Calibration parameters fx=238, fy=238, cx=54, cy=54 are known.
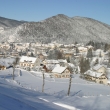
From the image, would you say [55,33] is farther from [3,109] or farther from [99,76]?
[3,109]

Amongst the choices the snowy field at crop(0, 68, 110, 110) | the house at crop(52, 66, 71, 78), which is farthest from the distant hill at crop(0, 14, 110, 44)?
the snowy field at crop(0, 68, 110, 110)

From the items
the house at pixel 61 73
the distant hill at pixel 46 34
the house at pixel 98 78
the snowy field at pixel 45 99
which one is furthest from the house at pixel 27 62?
the distant hill at pixel 46 34

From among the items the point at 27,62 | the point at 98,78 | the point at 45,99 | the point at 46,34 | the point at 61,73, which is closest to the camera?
the point at 45,99

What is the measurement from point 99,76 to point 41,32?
14257cm

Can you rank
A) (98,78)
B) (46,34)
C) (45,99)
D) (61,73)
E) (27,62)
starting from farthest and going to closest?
(46,34)
(27,62)
(61,73)
(98,78)
(45,99)

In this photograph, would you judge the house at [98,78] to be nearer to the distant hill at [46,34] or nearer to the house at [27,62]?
the house at [27,62]

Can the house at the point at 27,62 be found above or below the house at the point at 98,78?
above

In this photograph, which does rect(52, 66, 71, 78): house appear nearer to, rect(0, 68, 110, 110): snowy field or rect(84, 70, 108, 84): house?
rect(84, 70, 108, 84): house

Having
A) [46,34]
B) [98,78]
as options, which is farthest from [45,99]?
[46,34]

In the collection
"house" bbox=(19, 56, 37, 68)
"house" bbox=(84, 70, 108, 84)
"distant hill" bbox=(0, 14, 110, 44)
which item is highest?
"distant hill" bbox=(0, 14, 110, 44)

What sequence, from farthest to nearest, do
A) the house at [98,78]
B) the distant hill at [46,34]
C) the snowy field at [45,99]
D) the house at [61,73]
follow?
the distant hill at [46,34]
the house at [61,73]
the house at [98,78]
the snowy field at [45,99]

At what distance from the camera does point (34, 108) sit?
1055 cm

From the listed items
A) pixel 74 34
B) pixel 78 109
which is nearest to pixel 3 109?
pixel 78 109

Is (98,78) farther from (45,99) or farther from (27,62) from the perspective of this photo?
(45,99)
